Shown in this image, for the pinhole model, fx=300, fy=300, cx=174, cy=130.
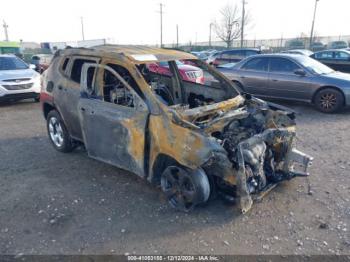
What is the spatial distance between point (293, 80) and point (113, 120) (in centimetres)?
651

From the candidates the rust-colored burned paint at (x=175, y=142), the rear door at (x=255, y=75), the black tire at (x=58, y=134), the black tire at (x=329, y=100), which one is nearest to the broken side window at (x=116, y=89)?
the rust-colored burned paint at (x=175, y=142)

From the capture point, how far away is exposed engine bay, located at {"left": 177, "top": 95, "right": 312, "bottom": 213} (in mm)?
3475

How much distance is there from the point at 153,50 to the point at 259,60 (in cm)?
569

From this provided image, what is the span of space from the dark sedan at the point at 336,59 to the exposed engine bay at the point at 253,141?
1125cm

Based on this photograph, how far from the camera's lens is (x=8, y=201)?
4023mm

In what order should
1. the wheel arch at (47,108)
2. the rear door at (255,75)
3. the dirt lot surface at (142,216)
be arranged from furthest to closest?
the rear door at (255,75) < the wheel arch at (47,108) < the dirt lot surface at (142,216)

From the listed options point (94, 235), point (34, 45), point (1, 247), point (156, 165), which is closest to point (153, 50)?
point (156, 165)

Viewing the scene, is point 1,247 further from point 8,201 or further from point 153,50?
point 153,50

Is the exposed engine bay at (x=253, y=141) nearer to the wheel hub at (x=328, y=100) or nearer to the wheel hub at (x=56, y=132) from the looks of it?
the wheel hub at (x=56, y=132)

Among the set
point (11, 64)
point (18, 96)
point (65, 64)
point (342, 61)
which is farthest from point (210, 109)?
point (342, 61)

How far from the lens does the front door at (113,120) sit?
3.84 metres

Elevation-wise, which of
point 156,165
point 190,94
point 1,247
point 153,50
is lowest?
point 1,247

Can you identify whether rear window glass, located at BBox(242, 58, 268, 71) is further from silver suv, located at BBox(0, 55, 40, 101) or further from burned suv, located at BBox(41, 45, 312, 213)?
silver suv, located at BBox(0, 55, 40, 101)

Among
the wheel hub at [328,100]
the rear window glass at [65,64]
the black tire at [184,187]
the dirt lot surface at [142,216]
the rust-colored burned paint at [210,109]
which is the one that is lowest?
the dirt lot surface at [142,216]
